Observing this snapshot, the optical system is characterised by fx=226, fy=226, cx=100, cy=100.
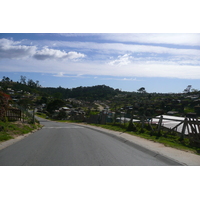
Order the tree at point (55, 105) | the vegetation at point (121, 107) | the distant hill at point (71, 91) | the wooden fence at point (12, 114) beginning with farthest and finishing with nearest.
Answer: the distant hill at point (71, 91) → the tree at point (55, 105) → the wooden fence at point (12, 114) → the vegetation at point (121, 107)

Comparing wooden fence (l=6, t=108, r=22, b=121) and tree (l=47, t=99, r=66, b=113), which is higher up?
wooden fence (l=6, t=108, r=22, b=121)

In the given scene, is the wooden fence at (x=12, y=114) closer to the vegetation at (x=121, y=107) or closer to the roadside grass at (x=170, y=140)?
the vegetation at (x=121, y=107)

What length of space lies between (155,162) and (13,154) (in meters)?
5.39

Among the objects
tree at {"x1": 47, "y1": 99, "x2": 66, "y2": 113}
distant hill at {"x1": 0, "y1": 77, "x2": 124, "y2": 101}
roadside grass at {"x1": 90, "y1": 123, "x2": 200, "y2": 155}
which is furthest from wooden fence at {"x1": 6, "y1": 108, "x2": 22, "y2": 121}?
distant hill at {"x1": 0, "y1": 77, "x2": 124, "y2": 101}

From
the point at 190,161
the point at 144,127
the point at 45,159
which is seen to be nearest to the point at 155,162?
the point at 190,161

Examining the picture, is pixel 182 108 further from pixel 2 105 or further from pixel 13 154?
pixel 13 154

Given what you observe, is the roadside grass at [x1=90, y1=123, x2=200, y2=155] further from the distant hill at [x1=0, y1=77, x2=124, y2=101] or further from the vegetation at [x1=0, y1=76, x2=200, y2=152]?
the distant hill at [x1=0, y1=77, x2=124, y2=101]

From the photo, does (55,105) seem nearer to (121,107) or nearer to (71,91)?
(121,107)

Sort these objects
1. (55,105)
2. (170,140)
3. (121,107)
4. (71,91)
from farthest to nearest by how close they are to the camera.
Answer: (71,91) < (55,105) < (121,107) < (170,140)

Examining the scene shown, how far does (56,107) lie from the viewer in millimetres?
89062

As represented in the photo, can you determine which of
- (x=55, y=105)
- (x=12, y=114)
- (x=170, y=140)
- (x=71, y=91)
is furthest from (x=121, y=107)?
(x=71, y=91)

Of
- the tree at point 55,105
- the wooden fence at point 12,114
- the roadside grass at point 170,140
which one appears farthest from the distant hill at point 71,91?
the roadside grass at point 170,140

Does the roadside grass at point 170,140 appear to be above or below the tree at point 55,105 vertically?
above

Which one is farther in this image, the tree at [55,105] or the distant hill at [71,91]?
the distant hill at [71,91]
